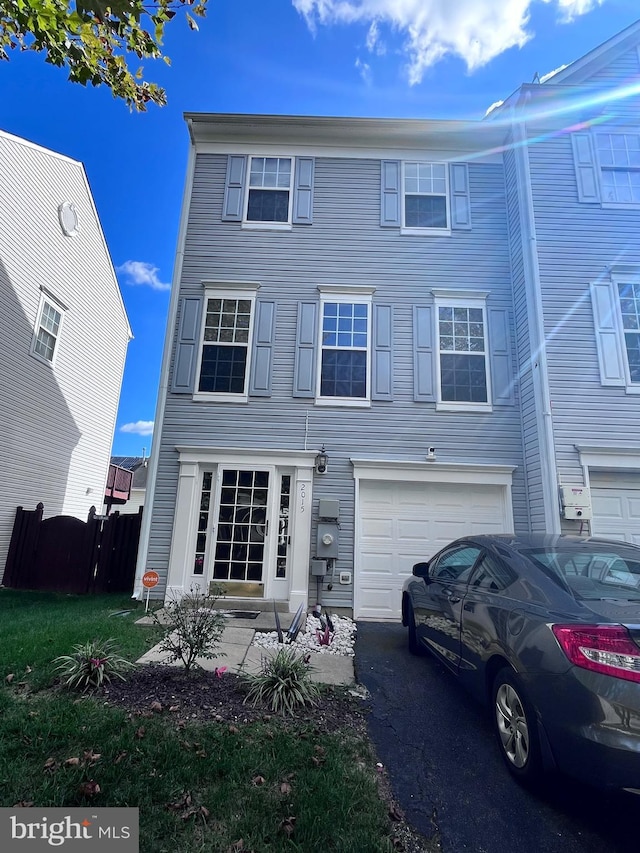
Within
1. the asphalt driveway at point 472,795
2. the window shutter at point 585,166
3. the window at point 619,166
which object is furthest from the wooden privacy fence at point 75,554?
the window at point 619,166

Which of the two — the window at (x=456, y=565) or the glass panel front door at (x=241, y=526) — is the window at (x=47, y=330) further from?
the window at (x=456, y=565)

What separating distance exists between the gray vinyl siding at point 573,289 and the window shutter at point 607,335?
94 millimetres

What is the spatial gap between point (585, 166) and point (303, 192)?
507 centimetres

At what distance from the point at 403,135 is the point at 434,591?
27.0ft

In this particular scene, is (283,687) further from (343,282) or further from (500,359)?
(343,282)

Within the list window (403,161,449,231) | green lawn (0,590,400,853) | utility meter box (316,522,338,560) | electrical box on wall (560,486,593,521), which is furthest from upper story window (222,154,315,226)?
green lawn (0,590,400,853)

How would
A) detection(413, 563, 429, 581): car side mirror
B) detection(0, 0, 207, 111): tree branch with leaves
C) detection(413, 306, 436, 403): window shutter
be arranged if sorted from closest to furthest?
detection(0, 0, 207, 111): tree branch with leaves, detection(413, 563, 429, 581): car side mirror, detection(413, 306, 436, 403): window shutter

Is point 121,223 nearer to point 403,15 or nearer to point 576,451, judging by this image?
point 403,15

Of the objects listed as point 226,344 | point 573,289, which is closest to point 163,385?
point 226,344

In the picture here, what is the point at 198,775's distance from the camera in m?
2.39

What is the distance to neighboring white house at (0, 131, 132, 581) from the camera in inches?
336

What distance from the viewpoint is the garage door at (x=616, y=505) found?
263 inches

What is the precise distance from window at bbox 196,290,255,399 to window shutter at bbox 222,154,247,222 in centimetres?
156

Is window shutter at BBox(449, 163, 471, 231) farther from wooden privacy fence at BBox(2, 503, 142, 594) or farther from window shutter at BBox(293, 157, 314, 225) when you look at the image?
wooden privacy fence at BBox(2, 503, 142, 594)
